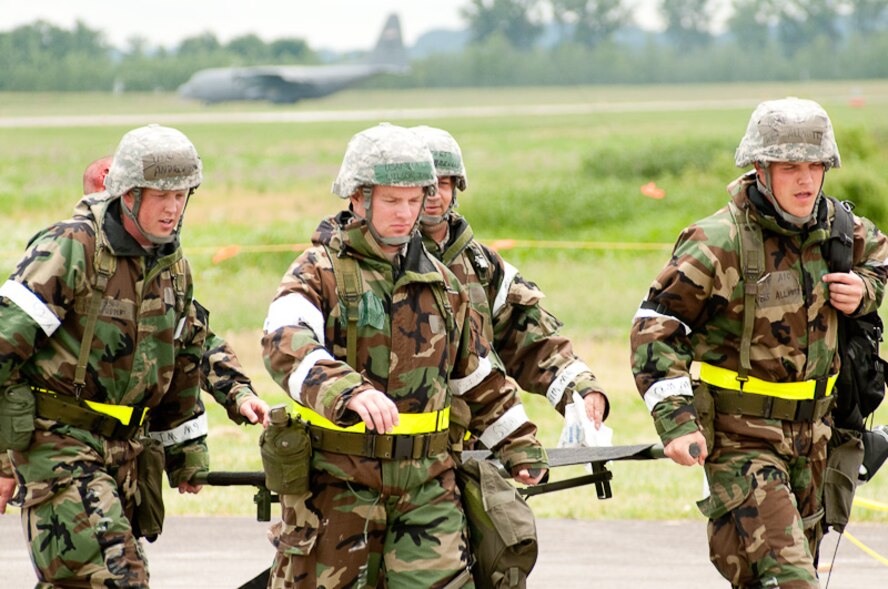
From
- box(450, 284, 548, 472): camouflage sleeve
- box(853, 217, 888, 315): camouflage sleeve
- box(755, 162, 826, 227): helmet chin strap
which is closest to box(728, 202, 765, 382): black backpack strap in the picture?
box(755, 162, 826, 227): helmet chin strap

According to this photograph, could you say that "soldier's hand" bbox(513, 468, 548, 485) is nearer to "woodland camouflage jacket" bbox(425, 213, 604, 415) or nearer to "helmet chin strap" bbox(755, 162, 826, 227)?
"woodland camouflage jacket" bbox(425, 213, 604, 415)

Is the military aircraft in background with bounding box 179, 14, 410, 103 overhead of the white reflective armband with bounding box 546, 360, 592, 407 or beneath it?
beneath

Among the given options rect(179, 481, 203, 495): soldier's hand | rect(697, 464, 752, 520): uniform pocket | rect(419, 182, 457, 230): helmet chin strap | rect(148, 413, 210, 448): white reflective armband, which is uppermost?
rect(419, 182, 457, 230): helmet chin strap

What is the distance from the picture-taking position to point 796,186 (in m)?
5.93

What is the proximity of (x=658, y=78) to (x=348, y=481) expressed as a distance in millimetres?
124550

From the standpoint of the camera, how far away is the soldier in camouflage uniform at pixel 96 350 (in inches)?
218

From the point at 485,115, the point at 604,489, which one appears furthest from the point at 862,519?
the point at 485,115

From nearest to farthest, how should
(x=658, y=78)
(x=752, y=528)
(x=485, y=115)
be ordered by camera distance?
(x=752, y=528)
(x=485, y=115)
(x=658, y=78)

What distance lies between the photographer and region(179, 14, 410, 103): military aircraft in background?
86188mm

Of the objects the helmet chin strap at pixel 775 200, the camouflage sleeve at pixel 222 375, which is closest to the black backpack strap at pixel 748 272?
the helmet chin strap at pixel 775 200

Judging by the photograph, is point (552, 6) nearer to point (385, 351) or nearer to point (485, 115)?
point (485, 115)

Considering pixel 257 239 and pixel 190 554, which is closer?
pixel 190 554

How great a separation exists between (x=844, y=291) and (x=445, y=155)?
170 centimetres

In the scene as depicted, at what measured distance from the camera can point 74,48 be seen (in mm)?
118875
